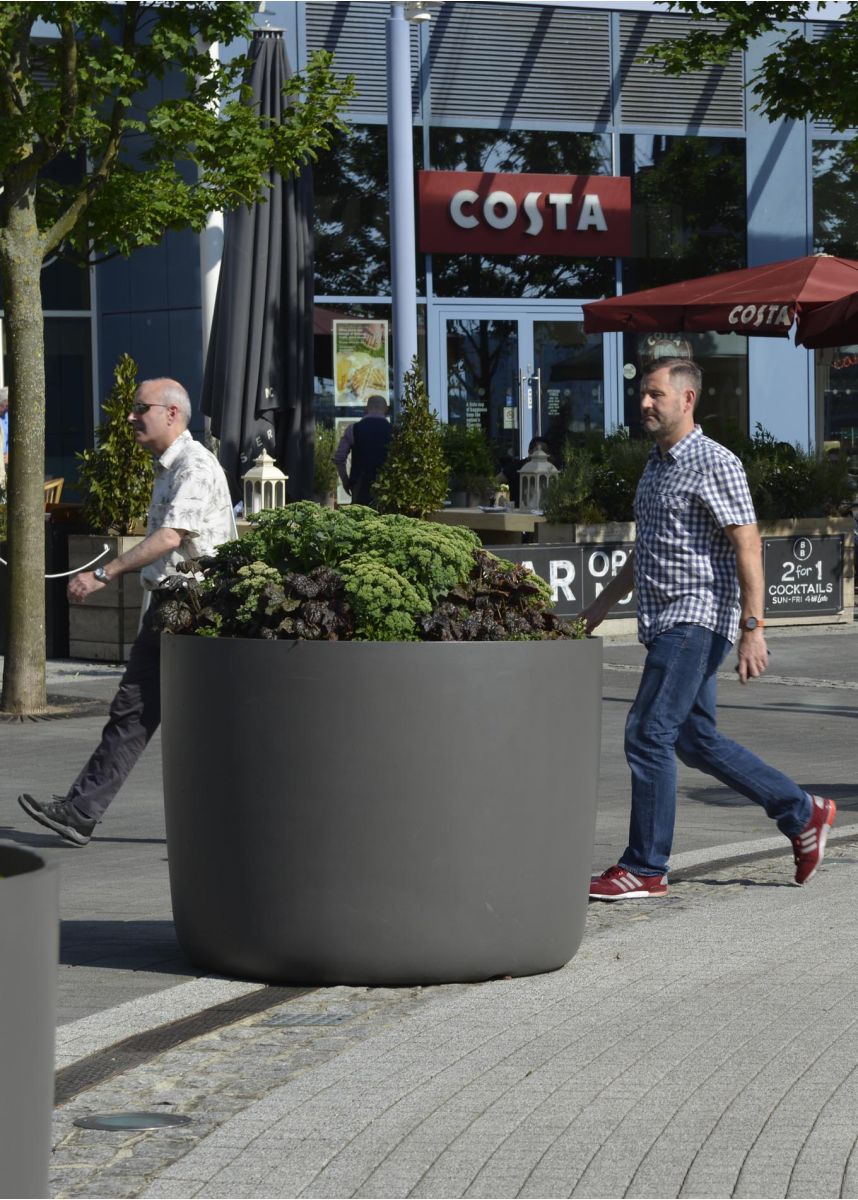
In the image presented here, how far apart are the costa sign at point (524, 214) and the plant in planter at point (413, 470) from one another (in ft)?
25.7

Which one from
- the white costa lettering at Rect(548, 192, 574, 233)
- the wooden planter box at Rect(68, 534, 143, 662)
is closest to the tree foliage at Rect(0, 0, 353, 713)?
the wooden planter box at Rect(68, 534, 143, 662)

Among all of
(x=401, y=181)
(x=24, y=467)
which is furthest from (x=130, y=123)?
(x=401, y=181)

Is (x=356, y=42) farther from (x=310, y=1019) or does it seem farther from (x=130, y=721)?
(x=310, y=1019)

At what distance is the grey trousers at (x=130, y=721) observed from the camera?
7949 millimetres

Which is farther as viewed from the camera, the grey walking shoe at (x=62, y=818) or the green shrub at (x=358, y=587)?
the grey walking shoe at (x=62, y=818)

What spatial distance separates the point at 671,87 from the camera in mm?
25328

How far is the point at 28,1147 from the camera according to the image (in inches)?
110

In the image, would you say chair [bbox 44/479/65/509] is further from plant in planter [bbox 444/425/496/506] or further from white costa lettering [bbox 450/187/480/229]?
white costa lettering [bbox 450/187/480/229]

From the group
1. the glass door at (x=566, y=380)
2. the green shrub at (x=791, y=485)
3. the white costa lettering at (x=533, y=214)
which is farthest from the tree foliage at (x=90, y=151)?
the glass door at (x=566, y=380)

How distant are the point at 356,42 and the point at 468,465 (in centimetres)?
701

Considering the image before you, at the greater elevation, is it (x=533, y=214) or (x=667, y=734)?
(x=533, y=214)

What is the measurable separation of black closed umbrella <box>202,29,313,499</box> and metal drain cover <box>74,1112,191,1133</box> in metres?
12.5

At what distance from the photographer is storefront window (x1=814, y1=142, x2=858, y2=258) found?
2612 cm

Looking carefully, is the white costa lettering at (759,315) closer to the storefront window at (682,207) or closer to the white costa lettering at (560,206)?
the white costa lettering at (560,206)
